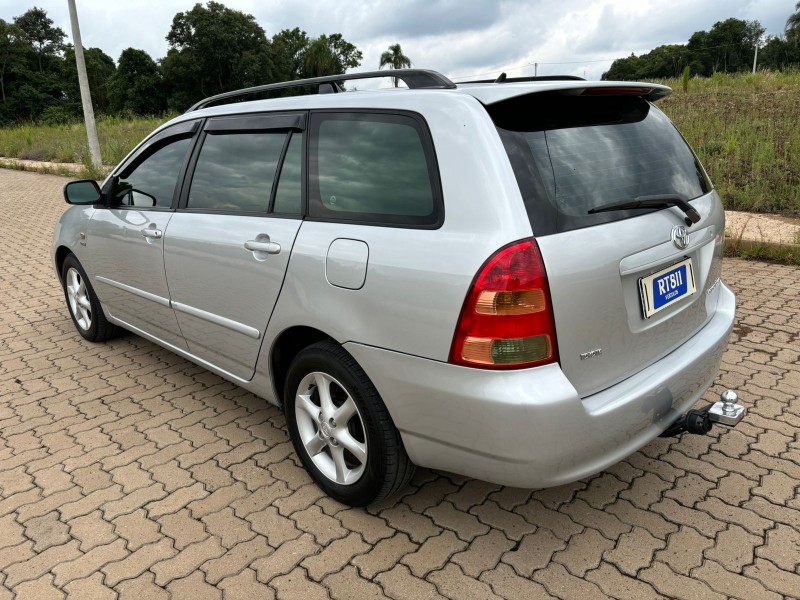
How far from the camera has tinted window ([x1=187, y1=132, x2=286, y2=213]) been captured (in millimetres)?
2883

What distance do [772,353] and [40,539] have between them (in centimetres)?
429

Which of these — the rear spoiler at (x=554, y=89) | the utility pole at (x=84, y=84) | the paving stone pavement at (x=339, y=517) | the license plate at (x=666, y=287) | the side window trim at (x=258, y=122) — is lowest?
the paving stone pavement at (x=339, y=517)

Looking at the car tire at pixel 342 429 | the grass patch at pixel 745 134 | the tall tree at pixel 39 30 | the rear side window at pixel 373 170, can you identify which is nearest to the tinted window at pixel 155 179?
the rear side window at pixel 373 170

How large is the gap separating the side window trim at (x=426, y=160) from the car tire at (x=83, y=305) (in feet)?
8.52

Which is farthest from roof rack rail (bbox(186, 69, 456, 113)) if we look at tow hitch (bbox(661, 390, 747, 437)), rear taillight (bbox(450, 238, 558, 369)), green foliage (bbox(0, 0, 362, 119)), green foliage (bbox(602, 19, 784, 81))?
green foliage (bbox(602, 19, 784, 81))

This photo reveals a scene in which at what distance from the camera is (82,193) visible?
4039 millimetres

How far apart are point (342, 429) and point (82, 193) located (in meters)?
2.66

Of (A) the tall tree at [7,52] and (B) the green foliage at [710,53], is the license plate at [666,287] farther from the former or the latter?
(A) the tall tree at [7,52]

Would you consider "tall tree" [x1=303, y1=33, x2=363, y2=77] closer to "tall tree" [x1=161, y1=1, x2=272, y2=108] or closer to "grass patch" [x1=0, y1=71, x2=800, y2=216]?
"tall tree" [x1=161, y1=1, x2=272, y2=108]

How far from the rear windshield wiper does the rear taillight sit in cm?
38

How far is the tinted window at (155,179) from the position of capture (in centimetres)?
351

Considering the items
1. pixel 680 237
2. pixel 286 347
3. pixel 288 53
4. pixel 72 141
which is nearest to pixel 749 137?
pixel 680 237

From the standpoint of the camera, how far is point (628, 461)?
296 centimetres

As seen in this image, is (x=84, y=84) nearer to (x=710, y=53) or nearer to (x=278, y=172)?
(x=278, y=172)
